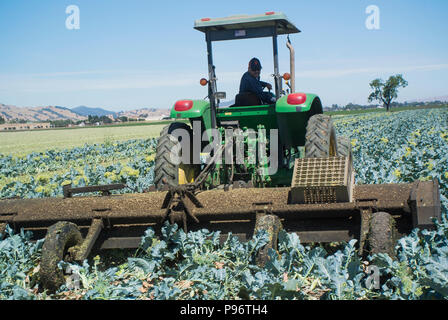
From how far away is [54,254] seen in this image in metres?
4.14

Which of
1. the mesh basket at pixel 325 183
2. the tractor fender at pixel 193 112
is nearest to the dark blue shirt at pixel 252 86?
the tractor fender at pixel 193 112

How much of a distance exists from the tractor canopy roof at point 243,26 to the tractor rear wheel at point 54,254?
3.36 meters

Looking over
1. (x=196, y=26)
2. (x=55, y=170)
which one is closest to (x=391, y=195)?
(x=196, y=26)

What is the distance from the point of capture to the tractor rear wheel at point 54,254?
408 cm

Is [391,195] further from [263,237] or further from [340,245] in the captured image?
[263,237]

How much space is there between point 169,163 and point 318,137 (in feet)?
5.79

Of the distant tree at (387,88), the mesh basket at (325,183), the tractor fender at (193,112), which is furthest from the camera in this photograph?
the distant tree at (387,88)

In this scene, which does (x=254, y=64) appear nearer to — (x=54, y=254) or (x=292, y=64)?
(x=292, y=64)

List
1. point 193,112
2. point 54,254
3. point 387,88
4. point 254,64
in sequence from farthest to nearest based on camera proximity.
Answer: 1. point 387,88
2. point 254,64
3. point 193,112
4. point 54,254

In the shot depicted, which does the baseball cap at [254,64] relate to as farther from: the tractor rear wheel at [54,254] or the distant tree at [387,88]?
the distant tree at [387,88]

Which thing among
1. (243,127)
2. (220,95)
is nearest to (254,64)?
(220,95)

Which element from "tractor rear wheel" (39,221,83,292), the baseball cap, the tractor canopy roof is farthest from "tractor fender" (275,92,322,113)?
"tractor rear wheel" (39,221,83,292)

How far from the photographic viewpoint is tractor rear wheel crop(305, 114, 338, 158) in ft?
17.7

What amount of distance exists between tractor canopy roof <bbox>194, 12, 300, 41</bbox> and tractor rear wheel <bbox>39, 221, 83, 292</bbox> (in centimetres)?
336
